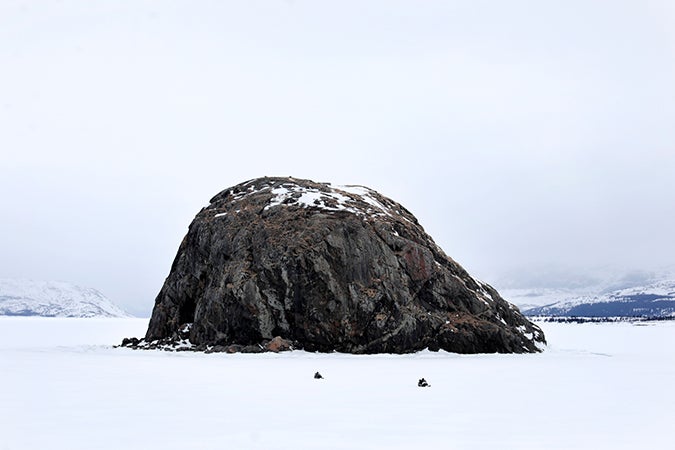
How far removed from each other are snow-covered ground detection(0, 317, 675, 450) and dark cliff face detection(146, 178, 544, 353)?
→ 833 centimetres

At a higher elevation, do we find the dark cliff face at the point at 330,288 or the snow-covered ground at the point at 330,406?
the dark cliff face at the point at 330,288

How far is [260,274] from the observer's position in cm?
4034

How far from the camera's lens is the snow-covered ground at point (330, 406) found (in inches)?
489

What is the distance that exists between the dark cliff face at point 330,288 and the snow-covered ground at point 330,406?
8327 millimetres

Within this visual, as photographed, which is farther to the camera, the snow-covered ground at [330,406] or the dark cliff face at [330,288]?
the dark cliff face at [330,288]

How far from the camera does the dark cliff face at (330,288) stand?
3831 centimetres

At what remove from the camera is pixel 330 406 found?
16828 mm

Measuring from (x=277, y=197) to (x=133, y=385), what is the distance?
1042 inches

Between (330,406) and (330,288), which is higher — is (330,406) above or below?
below

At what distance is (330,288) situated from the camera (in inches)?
1528

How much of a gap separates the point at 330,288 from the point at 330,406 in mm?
22007

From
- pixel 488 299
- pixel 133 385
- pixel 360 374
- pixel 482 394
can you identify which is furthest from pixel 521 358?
pixel 133 385

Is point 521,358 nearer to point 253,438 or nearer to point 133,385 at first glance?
point 133,385

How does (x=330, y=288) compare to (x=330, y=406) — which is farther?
(x=330, y=288)
